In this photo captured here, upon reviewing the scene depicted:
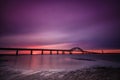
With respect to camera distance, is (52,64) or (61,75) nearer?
(61,75)

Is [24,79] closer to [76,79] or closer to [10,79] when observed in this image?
[10,79]

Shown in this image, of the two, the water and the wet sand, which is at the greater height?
the wet sand

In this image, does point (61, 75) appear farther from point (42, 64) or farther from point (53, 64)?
point (42, 64)

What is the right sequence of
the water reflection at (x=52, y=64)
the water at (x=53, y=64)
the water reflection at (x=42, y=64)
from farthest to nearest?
1. the water reflection at (x=42, y=64)
2. the water reflection at (x=52, y=64)
3. the water at (x=53, y=64)

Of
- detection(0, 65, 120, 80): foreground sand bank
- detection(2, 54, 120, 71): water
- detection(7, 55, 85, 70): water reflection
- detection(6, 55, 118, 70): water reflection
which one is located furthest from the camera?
detection(7, 55, 85, 70): water reflection

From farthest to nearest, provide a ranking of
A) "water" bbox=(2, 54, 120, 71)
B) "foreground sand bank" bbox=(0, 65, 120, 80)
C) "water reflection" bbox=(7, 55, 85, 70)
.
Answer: "water reflection" bbox=(7, 55, 85, 70), "water" bbox=(2, 54, 120, 71), "foreground sand bank" bbox=(0, 65, 120, 80)

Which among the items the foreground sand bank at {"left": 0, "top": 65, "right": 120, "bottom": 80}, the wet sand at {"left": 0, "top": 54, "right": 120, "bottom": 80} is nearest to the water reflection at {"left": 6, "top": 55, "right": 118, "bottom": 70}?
the wet sand at {"left": 0, "top": 54, "right": 120, "bottom": 80}

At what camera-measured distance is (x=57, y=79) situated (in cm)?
814

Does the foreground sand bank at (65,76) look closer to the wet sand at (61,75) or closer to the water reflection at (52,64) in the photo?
the wet sand at (61,75)

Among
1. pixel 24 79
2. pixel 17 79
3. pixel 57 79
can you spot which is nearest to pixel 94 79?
pixel 57 79

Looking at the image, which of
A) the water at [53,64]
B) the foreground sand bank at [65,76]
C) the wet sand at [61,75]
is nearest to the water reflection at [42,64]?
the water at [53,64]

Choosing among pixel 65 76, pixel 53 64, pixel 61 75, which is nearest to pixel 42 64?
pixel 53 64

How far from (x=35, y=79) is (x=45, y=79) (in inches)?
30.0

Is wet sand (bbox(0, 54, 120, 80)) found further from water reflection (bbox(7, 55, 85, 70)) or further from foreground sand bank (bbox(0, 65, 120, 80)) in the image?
water reflection (bbox(7, 55, 85, 70))
